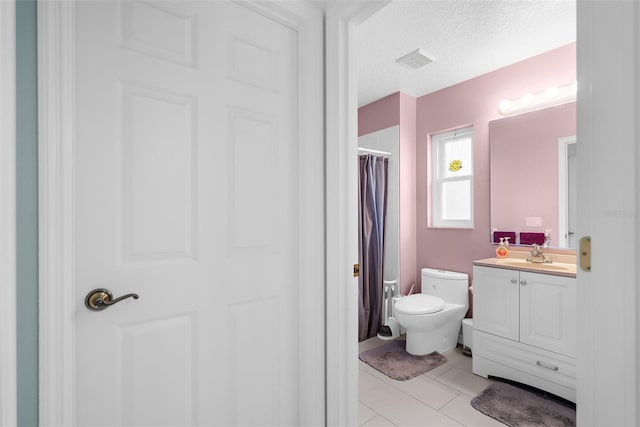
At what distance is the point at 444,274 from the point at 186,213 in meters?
2.37

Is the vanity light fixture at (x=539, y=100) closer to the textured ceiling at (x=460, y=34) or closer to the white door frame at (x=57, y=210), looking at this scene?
the textured ceiling at (x=460, y=34)

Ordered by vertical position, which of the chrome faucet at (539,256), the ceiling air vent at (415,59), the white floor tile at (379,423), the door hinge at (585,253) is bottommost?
the white floor tile at (379,423)

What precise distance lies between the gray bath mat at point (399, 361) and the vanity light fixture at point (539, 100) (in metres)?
2.02

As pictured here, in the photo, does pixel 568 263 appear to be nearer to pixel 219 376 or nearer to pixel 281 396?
pixel 281 396

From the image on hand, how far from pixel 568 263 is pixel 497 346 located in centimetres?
76

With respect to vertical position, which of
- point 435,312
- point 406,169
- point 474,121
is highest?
point 474,121

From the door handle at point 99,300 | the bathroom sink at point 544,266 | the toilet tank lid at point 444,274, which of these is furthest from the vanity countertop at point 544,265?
the door handle at point 99,300

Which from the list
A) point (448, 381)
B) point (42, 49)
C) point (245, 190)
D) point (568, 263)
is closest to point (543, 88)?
point (568, 263)

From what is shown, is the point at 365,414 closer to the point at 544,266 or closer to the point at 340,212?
the point at 340,212

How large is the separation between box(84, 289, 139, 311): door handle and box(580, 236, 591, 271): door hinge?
1.19 meters

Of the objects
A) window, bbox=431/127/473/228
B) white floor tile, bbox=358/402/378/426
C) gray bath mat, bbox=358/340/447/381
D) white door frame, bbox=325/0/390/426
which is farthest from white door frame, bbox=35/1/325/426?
window, bbox=431/127/473/228

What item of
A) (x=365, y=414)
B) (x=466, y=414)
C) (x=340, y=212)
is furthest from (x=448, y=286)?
(x=340, y=212)

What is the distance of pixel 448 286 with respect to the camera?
2732 millimetres

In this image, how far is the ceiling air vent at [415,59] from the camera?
2.27 metres
